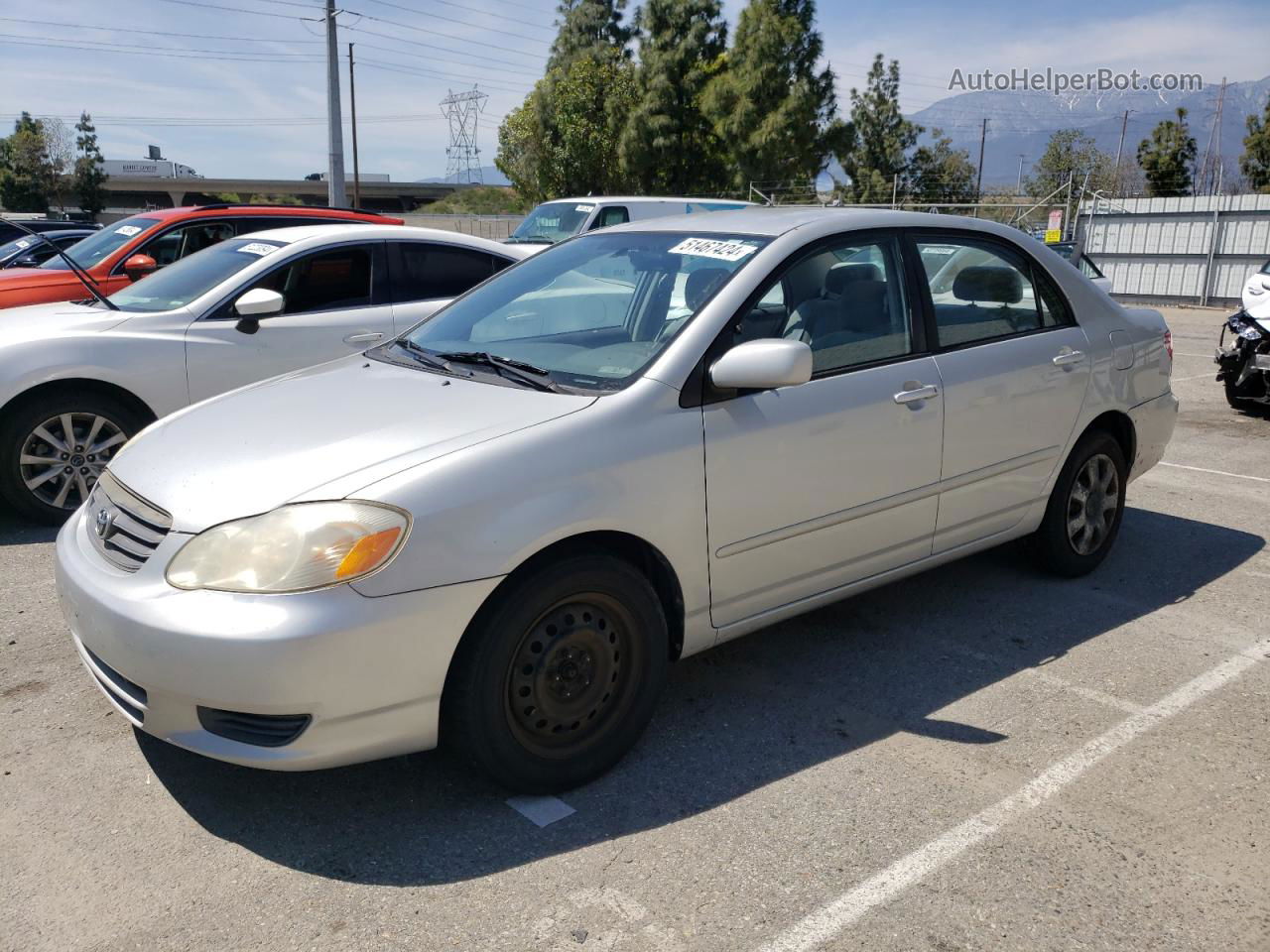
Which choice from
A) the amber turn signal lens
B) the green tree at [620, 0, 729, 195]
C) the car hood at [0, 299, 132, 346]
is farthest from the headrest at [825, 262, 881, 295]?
the green tree at [620, 0, 729, 195]

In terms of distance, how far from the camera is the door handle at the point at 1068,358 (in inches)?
175

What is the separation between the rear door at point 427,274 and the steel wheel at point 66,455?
1.75 m

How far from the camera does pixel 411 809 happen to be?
3020 millimetres

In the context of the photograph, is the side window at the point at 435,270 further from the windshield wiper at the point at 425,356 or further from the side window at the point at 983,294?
the side window at the point at 983,294

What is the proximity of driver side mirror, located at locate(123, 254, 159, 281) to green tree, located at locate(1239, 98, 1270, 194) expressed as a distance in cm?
3988

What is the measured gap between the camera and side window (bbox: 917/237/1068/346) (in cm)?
412

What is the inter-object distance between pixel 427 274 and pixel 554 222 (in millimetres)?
7168

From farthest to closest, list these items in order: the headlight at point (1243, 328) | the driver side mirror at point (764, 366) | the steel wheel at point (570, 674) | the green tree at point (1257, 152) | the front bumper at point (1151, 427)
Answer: the green tree at point (1257, 152) < the headlight at point (1243, 328) < the front bumper at point (1151, 427) < the driver side mirror at point (764, 366) < the steel wheel at point (570, 674)

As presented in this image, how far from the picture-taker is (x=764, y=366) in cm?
316

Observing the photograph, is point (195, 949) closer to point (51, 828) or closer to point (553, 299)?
point (51, 828)

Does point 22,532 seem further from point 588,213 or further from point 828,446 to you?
point 588,213

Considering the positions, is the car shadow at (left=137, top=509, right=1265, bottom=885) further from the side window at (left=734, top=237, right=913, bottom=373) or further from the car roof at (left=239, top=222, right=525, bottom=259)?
the car roof at (left=239, top=222, right=525, bottom=259)

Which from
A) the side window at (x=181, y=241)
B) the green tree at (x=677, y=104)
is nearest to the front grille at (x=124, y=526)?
the side window at (x=181, y=241)

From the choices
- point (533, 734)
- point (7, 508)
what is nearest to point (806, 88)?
point (7, 508)
